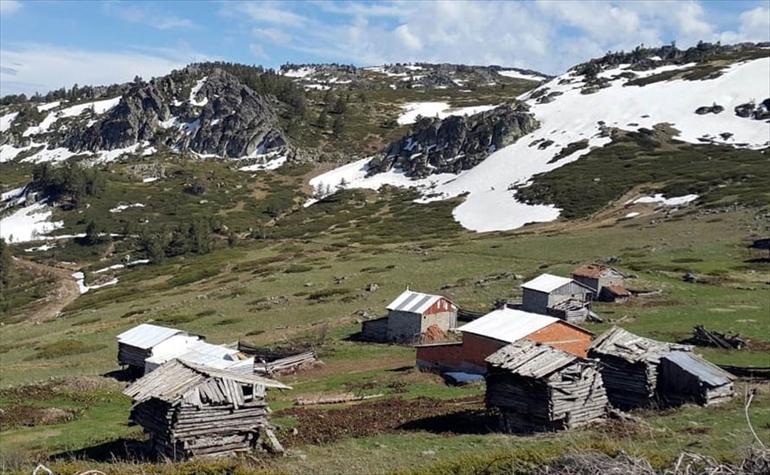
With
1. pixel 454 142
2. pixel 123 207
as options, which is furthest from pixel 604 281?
pixel 123 207

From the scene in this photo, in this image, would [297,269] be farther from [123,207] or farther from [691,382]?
[123,207]

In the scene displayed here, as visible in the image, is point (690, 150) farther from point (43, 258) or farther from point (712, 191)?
point (43, 258)

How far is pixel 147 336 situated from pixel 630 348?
31.8 metres

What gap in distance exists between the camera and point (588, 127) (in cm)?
16512

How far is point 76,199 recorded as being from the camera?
17438 cm

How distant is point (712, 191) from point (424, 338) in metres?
71.7

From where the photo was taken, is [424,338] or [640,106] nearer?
[424,338]

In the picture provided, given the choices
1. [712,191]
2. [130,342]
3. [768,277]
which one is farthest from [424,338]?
[712,191]

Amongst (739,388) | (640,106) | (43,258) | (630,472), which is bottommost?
(43,258)

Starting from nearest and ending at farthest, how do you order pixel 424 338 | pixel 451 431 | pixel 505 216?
pixel 451 431 → pixel 424 338 → pixel 505 216

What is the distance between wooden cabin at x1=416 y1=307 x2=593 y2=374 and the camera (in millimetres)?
39562

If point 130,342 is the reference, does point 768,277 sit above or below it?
above

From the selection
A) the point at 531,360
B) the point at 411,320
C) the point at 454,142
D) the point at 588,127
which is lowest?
the point at 411,320

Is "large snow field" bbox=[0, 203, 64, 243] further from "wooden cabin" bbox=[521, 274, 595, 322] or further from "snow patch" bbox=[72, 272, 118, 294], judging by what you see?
"wooden cabin" bbox=[521, 274, 595, 322]
